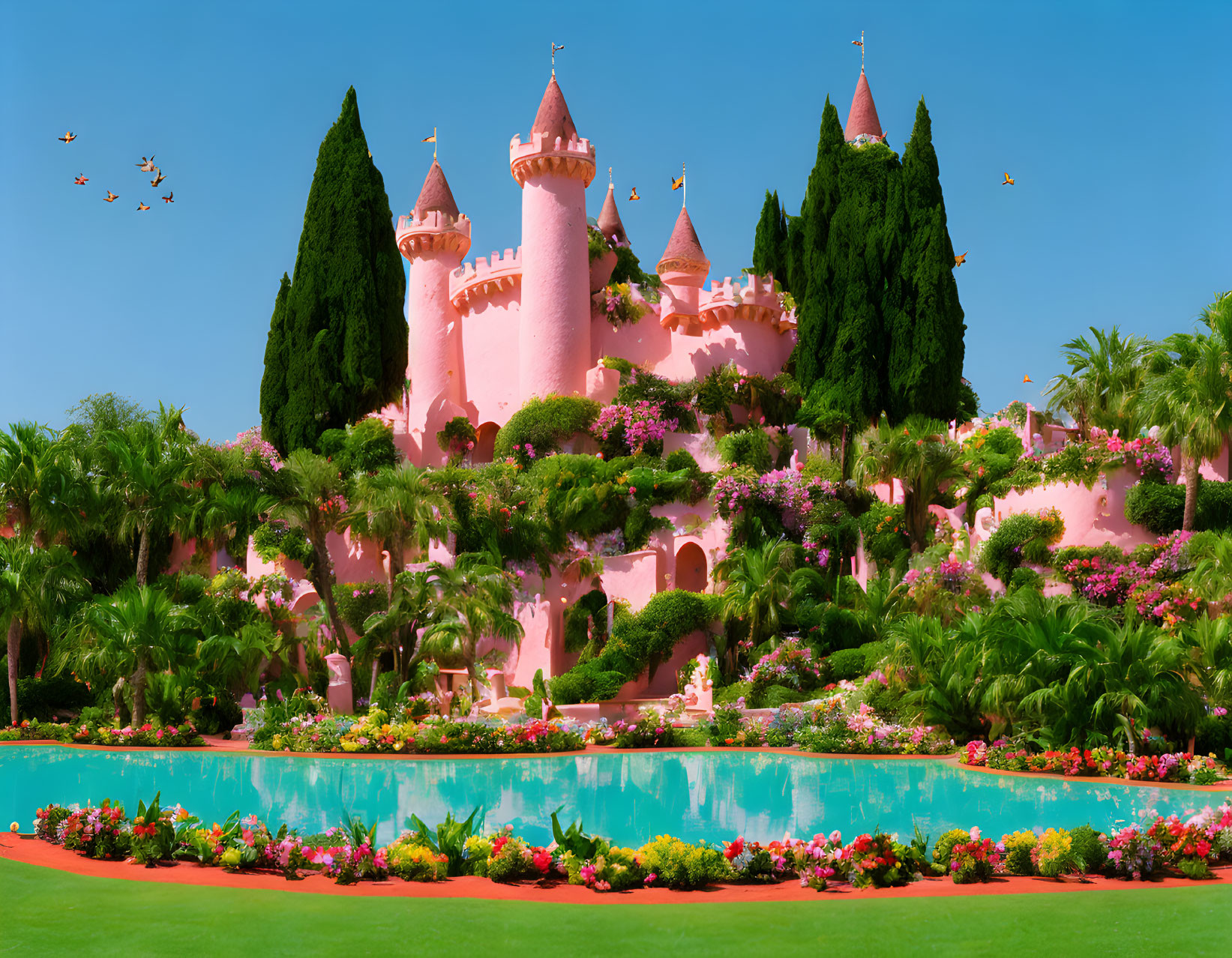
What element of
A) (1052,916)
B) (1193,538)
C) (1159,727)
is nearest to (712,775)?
(1159,727)

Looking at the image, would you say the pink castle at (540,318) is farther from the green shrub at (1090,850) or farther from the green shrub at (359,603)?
the green shrub at (1090,850)

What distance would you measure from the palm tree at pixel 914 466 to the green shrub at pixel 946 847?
18.7 meters

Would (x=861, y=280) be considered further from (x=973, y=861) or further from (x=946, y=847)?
(x=973, y=861)

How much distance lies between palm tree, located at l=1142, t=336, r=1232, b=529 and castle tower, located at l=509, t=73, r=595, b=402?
58.0 ft

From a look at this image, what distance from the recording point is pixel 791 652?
89.1ft

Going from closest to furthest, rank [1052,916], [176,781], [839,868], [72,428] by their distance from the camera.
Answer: [1052,916] < [839,868] < [176,781] < [72,428]

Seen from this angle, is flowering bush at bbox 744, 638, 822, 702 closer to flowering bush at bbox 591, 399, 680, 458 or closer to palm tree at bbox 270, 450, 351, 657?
palm tree at bbox 270, 450, 351, 657

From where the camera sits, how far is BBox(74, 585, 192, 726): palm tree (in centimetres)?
2419

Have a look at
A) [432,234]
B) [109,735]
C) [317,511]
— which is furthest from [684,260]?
[109,735]

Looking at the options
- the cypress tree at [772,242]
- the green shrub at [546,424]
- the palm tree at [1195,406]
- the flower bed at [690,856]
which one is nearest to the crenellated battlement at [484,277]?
the green shrub at [546,424]

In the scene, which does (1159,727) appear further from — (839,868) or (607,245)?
(607,245)

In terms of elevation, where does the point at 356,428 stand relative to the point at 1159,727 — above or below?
above

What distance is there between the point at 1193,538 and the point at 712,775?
1268cm

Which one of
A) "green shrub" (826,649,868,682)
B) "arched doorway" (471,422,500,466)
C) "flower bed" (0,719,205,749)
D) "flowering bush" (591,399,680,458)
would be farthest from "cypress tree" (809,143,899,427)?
"flower bed" (0,719,205,749)
